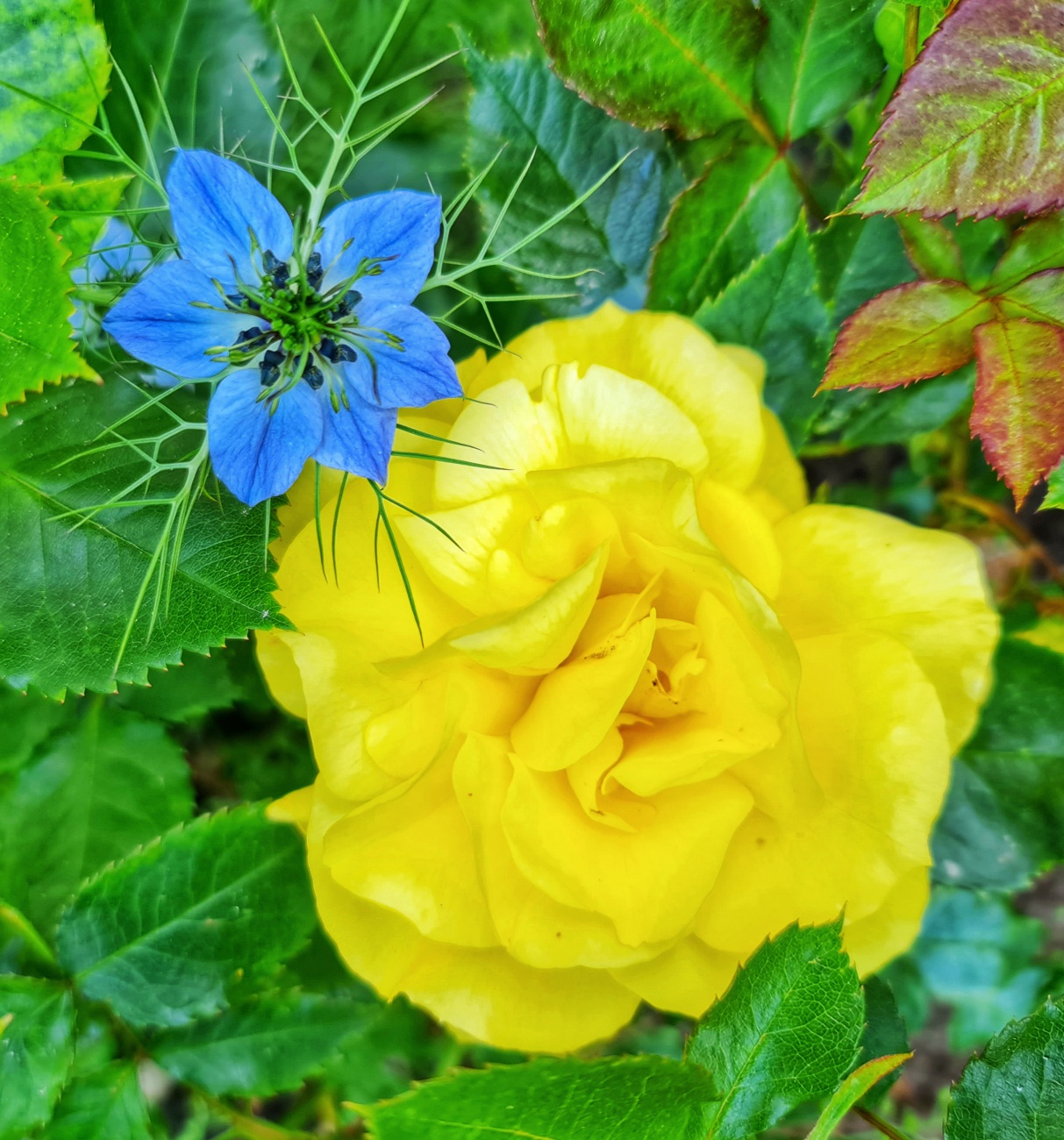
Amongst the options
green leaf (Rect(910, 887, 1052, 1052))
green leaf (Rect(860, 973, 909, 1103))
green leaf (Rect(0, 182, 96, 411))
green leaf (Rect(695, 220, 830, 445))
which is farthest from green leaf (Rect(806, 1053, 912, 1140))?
green leaf (Rect(910, 887, 1052, 1052))

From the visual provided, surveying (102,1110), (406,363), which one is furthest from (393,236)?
(102,1110)

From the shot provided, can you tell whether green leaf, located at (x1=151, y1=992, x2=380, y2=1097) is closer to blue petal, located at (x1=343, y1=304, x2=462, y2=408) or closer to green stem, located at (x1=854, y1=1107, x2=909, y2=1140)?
green stem, located at (x1=854, y1=1107, x2=909, y2=1140)

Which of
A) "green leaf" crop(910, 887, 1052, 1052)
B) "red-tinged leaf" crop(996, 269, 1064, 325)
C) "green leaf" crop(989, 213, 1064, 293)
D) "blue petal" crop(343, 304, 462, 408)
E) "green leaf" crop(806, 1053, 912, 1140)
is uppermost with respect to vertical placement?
"blue petal" crop(343, 304, 462, 408)

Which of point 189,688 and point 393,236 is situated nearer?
point 393,236

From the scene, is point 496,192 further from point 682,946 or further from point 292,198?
point 682,946

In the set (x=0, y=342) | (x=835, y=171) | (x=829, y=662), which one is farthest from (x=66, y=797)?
(x=835, y=171)

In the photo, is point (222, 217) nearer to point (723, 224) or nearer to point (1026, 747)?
point (723, 224)
